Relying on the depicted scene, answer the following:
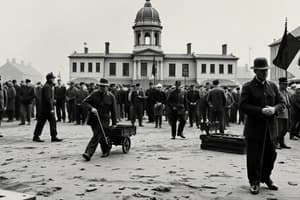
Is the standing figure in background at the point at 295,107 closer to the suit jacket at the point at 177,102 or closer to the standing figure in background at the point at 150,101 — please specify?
the suit jacket at the point at 177,102

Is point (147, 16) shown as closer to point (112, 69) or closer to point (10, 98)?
point (112, 69)

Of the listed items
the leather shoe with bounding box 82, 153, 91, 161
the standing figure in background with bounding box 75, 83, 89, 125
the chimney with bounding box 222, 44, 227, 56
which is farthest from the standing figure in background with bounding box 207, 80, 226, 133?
the chimney with bounding box 222, 44, 227, 56

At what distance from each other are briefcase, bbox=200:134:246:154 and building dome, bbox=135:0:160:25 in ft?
204

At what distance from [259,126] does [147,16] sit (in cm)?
6738

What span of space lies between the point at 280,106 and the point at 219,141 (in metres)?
4.62

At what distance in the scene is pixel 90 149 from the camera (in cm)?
880

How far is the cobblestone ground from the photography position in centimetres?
608

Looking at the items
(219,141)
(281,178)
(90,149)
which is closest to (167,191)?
(281,178)

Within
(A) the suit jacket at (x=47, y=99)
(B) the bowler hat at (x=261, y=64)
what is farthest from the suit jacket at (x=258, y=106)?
(A) the suit jacket at (x=47, y=99)

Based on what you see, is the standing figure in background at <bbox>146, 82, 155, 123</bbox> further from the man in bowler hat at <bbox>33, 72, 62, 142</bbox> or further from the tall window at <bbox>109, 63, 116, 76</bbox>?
the tall window at <bbox>109, 63, 116, 76</bbox>

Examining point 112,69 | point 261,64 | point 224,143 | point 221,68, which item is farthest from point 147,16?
point 261,64

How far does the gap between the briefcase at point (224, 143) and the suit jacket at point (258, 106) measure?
390 cm

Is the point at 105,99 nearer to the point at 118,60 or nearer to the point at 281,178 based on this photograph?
the point at 281,178

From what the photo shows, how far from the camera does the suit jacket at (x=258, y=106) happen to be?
6.19 meters
